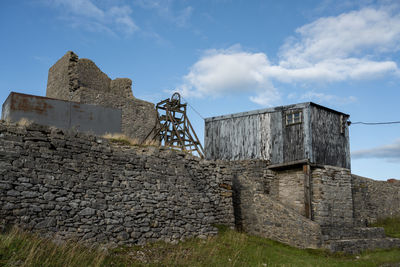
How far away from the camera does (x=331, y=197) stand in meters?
16.4

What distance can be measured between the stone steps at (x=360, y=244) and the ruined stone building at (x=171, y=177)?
5 cm

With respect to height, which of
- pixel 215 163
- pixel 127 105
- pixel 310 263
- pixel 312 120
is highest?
pixel 127 105

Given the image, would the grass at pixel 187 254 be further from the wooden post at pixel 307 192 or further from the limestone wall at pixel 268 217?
the wooden post at pixel 307 192

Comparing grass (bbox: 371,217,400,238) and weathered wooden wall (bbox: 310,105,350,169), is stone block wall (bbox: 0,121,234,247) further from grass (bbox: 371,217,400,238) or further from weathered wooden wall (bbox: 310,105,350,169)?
grass (bbox: 371,217,400,238)

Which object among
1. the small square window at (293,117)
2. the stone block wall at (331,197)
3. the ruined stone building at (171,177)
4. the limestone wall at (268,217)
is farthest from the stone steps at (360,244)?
the small square window at (293,117)

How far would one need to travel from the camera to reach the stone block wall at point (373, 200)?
19891 millimetres

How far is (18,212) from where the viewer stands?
842cm

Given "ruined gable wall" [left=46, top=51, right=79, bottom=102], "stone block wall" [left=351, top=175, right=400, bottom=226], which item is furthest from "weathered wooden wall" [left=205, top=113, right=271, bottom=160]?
"ruined gable wall" [left=46, top=51, right=79, bottom=102]

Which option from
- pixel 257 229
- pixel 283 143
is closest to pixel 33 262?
pixel 257 229

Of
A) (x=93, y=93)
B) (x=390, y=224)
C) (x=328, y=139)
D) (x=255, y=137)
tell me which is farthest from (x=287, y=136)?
(x=93, y=93)

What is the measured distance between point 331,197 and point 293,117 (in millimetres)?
4328

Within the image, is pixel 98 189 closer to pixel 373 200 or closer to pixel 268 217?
pixel 268 217

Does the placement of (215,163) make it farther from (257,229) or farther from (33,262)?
(33,262)

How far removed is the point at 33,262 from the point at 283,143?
13.4 meters
